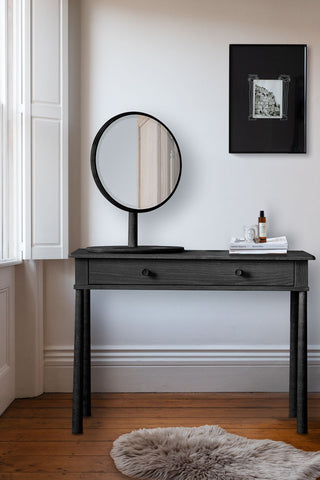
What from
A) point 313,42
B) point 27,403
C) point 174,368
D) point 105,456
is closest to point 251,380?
point 174,368

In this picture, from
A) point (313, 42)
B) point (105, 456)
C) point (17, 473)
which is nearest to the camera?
point (17, 473)

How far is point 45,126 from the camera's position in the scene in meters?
2.47

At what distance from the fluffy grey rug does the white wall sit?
671 millimetres

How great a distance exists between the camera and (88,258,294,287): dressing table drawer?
6.95 feet

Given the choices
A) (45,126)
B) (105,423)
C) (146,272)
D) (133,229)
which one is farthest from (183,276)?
(45,126)

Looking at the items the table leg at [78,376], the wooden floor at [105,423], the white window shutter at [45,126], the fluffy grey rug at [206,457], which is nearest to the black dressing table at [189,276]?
the table leg at [78,376]

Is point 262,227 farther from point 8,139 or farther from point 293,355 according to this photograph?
point 8,139

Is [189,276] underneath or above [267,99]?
underneath

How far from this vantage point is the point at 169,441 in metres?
1.94

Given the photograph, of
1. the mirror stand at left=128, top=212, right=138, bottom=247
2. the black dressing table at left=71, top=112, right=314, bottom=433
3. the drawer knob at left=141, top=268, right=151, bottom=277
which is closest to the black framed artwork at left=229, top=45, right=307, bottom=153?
the mirror stand at left=128, top=212, right=138, bottom=247

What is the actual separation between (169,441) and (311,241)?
139 centimetres

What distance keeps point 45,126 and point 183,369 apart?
5.15 feet

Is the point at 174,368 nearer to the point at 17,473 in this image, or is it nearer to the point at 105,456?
the point at 105,456

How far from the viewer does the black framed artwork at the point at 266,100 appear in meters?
2.63
